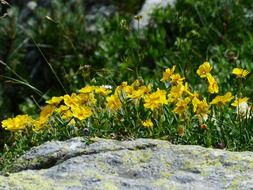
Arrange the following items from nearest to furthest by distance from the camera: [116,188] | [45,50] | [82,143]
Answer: [116,188], [82,143], [45,50]

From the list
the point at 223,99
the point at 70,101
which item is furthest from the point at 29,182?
the point at 223,99

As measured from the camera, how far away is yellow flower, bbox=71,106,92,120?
4082 millimetres

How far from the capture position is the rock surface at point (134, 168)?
3574 mm

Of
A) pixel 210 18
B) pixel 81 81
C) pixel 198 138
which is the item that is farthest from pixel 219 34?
pixel 198 138

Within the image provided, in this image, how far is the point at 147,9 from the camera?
8250 millimetres

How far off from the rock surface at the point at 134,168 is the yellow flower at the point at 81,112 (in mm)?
140

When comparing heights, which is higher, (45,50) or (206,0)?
(206,0)

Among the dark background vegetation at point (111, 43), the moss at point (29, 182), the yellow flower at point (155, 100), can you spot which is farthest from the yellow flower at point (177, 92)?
the dark background vegetation at point (111, 43)

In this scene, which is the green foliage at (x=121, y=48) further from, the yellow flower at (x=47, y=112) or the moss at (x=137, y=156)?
the moss at (x=137, y=156)

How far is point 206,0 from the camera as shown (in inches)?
301

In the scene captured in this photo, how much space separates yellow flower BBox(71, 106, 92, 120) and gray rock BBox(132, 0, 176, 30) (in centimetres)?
372

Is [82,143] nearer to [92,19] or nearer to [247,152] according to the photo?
[247,152]

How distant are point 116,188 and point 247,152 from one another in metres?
0.71

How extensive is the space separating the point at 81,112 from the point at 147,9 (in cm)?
427
